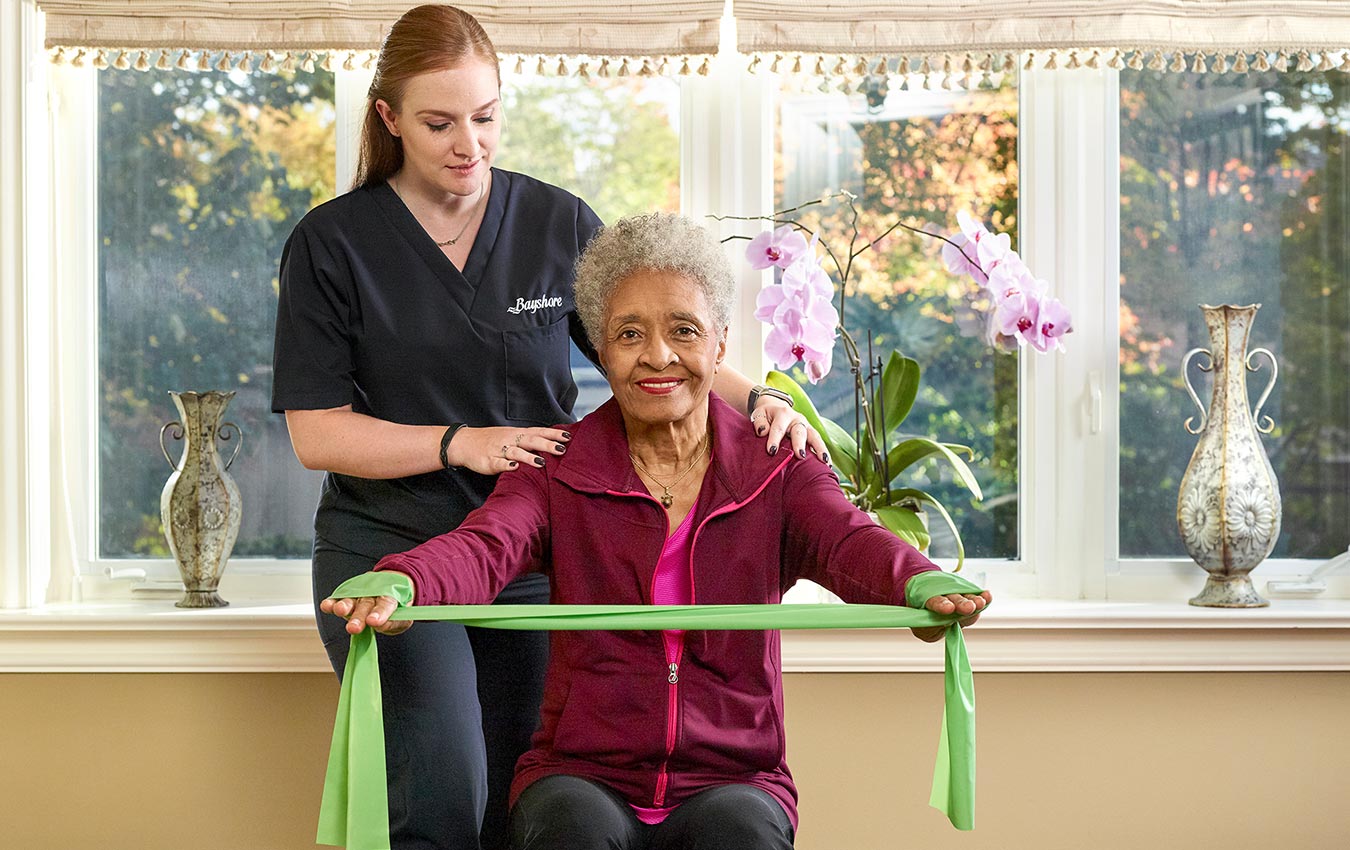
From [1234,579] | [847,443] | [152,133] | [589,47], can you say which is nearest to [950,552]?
[847,443]

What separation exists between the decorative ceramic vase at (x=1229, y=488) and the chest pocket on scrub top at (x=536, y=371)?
1391mm

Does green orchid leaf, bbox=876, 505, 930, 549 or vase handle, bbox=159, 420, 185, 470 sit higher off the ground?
vase handle, bbox=159, 420, 185, 470

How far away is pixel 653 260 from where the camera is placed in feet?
5.90

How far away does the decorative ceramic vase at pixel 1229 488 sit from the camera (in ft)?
8.45

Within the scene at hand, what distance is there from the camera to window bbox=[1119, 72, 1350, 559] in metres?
2.81

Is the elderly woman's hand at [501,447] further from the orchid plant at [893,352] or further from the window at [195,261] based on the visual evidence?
the window at [195,261]

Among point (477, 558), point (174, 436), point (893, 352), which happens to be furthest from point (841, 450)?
point (174, 436)

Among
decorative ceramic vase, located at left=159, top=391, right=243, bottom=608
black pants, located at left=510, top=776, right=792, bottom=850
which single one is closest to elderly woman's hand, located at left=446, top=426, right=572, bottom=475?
black pants, located at left=510, top=776, right=792, bottom=850

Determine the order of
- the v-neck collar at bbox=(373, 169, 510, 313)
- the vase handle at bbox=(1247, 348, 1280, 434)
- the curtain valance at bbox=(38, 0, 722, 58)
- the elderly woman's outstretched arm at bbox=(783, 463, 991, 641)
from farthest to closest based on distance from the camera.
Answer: the vase handle at bbox=(1247, 348, 1280, 434)
the curtain valance at bbox=(38, 0, 722, 58)
the v-neck collar at bbox=(373, 169, 510, 313)
the elderly woman's outstretched arm at bbox=(783, 463, 991, 641)

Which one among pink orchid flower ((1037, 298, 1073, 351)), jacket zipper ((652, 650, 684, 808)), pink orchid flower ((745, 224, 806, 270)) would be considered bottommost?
jacket zipper ((652, 650, 684, 808))

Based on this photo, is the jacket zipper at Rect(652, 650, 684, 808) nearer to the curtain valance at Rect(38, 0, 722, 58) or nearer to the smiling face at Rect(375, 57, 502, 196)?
the smiling face at Rect(375, 57, 502, 196)

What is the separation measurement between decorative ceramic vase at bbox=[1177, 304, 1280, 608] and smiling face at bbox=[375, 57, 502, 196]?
162 cm

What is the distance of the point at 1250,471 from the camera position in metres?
2.59

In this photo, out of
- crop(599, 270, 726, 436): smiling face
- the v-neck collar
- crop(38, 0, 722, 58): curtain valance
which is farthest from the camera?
crop(38, 0, 722, 58): curtain valance
